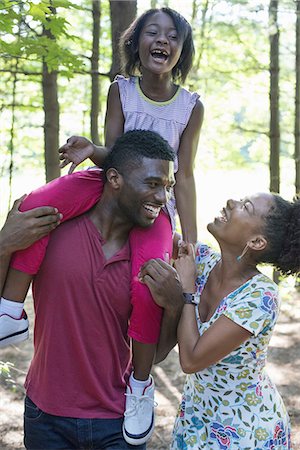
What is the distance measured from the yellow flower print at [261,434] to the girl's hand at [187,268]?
57 centimetres

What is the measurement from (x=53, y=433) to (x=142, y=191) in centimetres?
98

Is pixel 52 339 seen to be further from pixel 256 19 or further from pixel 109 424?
Result: pixel 256 19

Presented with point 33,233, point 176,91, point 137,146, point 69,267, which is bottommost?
point 69,267

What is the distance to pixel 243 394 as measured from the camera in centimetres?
210

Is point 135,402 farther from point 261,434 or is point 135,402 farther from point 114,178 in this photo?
point 114,178

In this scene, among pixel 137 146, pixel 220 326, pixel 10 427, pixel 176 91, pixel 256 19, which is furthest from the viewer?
pixel 256 19

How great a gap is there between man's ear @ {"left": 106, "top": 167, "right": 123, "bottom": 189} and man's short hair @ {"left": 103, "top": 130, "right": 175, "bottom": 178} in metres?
0.02

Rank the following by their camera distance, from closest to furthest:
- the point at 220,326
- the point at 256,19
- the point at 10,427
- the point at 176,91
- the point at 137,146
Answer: the point at 220,326, the point at 137,146, the point at 176,91, the point at 10,427, the point at 256,19

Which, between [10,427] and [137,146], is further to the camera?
[10,427]

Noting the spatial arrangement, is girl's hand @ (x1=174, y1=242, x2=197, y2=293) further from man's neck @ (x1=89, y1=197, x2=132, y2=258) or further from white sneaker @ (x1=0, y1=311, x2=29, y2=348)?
white sneaker @ (x1=0, y1=311, x2=29, y2=348)

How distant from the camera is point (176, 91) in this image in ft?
9.65

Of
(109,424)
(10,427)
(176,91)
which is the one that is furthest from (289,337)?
(109,424)

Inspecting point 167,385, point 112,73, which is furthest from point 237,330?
point 167,385

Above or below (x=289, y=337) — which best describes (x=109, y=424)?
above
